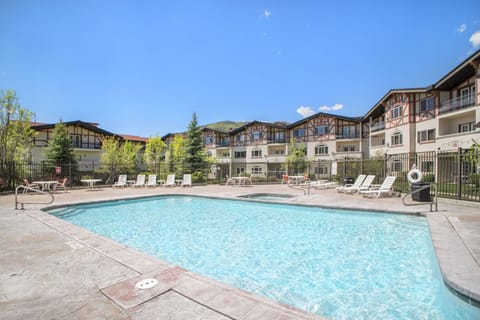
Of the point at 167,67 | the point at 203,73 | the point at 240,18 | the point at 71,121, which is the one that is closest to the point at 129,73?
the point at 167,67

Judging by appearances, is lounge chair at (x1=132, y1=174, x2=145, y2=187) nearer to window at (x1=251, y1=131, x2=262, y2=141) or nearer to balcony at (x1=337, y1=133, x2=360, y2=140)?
window at (x1=251, y1=131, x2=262, y2=141)

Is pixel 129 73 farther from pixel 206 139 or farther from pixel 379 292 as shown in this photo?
pixel 206 139

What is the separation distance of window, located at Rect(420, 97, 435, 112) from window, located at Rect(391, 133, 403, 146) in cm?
302

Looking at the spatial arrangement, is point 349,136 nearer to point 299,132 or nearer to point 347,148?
point 347,148

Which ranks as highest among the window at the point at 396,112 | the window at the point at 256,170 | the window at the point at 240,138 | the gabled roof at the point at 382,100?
the gabled roof at the point at 382,100

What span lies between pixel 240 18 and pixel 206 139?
29.4 metres

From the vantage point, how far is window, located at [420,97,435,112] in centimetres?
2055

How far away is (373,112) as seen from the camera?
92.0 ft

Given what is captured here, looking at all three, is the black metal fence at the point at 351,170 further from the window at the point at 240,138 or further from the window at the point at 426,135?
the window at the point at 240,138

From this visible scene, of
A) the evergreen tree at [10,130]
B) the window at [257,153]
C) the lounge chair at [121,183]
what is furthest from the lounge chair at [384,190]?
the window at [257,153]

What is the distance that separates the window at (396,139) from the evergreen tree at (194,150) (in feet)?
64.6

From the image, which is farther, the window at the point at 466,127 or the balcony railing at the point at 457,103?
the window at the point at 466,127

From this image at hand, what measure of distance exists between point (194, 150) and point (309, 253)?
19.1m

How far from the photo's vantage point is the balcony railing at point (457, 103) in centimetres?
1688
